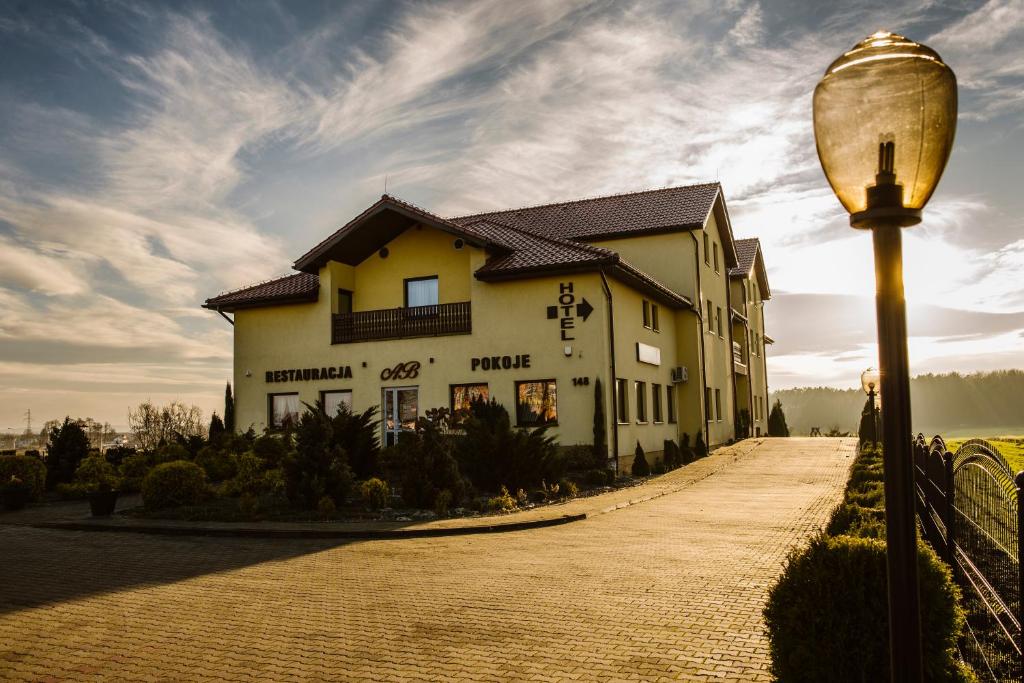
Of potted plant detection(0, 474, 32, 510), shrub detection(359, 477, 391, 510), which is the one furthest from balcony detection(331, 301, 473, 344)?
potted plant detection(0, 474, 32, 510)

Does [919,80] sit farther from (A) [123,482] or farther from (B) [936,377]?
(B) [936,377]

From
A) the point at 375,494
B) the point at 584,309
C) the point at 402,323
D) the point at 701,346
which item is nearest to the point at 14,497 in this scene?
the point at 375,494

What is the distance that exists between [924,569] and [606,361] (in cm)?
1927

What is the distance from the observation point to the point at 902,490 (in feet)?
10.0

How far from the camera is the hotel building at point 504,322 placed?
24.1 meters

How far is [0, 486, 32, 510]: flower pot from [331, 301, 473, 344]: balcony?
34.2 feet

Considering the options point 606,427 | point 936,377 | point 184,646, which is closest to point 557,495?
point 606,427

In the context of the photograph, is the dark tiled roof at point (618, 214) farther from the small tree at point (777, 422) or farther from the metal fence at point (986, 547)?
the metal fence at point (986, 547)

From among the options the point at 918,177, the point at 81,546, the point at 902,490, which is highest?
the point at 918,177

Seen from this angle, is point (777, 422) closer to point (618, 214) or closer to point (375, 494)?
point (618, 214)

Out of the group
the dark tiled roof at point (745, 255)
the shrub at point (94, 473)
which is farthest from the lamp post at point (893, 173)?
the dark tiled roof at point (745, 255)

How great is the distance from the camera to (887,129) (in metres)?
3.26

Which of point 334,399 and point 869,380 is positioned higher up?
point 869,380

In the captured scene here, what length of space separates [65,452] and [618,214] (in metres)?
20.5
